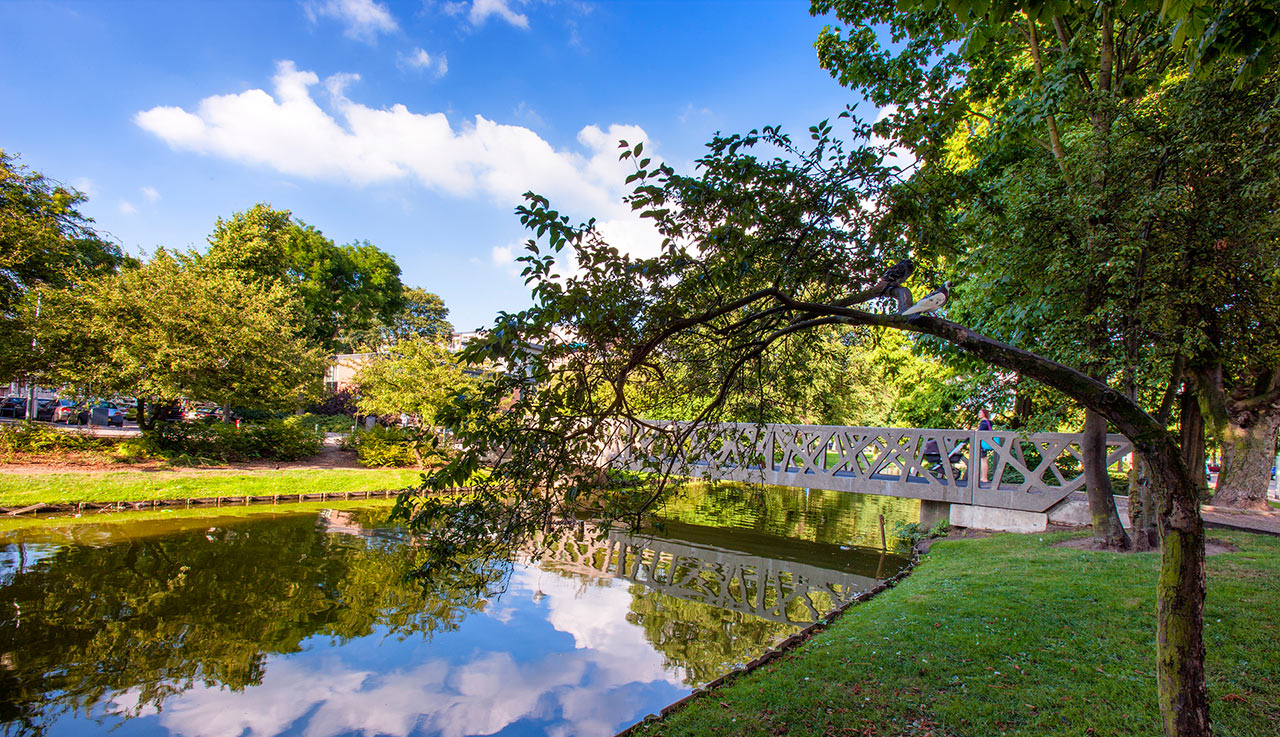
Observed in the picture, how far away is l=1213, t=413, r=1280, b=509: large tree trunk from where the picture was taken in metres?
12.7

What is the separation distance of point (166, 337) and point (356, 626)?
567 inches

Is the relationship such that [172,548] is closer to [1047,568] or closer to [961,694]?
[961,694]

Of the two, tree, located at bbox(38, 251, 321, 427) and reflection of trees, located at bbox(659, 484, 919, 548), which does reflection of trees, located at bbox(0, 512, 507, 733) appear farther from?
tree, located at bbox(38, 251, 321, 427)

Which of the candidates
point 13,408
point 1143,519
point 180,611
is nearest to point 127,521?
point 180,611

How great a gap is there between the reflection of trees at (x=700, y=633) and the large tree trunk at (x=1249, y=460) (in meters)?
11.7

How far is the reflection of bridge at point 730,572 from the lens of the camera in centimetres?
1019

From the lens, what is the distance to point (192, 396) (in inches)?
733

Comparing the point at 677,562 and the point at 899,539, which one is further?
the point at 899,539

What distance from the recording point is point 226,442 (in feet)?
69.7

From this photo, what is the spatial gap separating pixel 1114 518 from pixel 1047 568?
190 cm

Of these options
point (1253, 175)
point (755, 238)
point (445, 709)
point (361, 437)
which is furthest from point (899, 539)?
point (361, 437)

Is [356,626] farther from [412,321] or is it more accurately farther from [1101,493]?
[412,321]

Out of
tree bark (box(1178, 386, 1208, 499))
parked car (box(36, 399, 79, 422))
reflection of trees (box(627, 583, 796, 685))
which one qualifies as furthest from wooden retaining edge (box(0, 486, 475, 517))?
parked car (box(36, 399, 79, 422))

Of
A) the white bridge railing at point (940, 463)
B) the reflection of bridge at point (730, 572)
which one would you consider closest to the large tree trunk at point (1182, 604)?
the reflection of bridge at point (730, 572)
